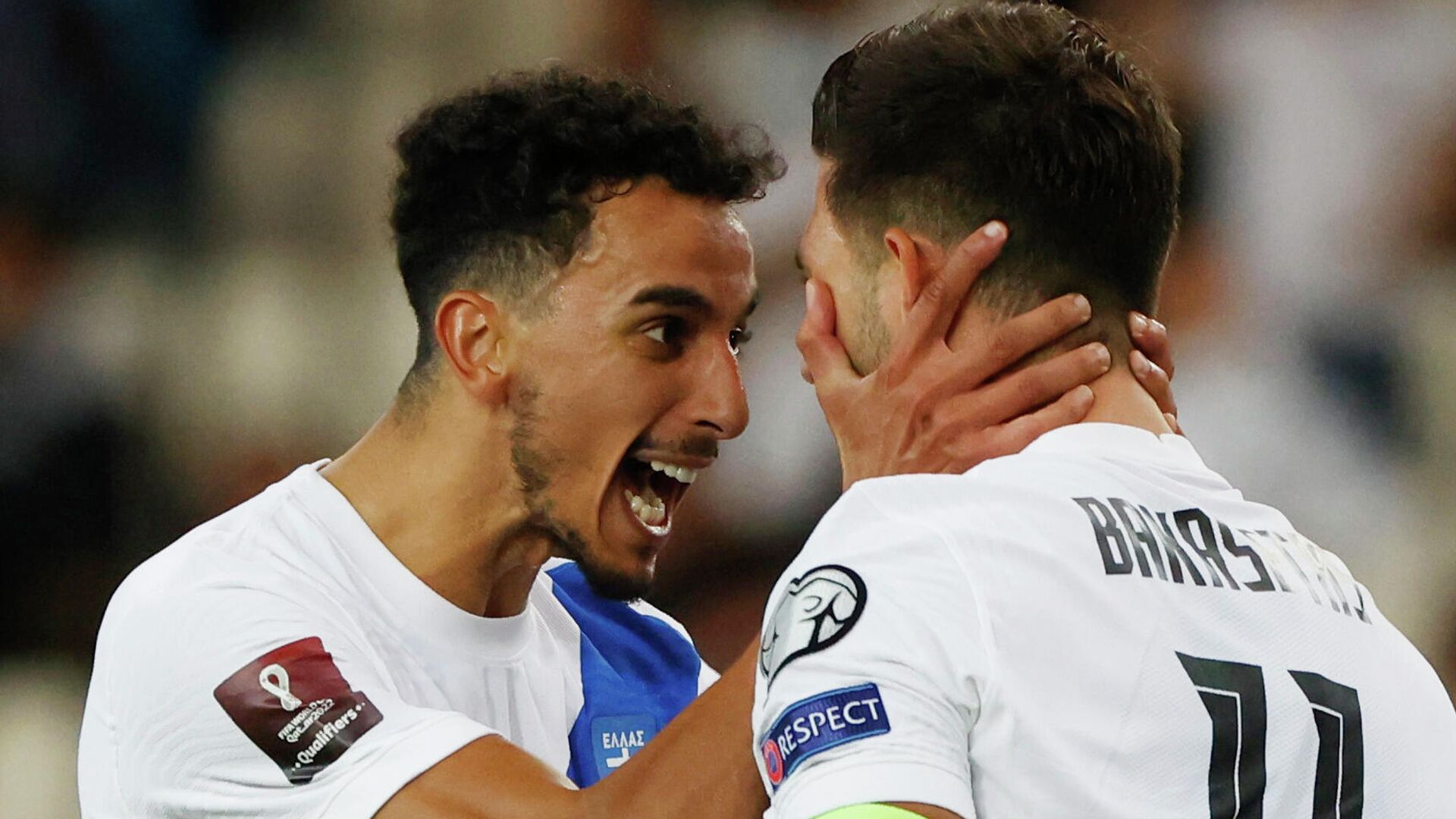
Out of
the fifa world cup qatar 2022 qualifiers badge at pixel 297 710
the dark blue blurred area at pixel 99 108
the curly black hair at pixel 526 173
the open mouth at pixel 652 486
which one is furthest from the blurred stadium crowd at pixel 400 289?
the fifa world cup qatar 2022 qualifiers badge at pixel 297 710

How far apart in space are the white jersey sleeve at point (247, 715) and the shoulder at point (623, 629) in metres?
0.73

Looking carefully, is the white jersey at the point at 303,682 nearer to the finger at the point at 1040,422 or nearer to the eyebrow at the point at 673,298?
the eyebrow at the point at 673,298

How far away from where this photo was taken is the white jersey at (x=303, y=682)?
2.33 meters

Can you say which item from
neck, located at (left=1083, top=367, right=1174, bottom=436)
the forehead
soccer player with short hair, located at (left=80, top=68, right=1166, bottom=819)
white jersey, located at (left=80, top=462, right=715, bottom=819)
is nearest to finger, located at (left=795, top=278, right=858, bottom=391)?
neck, located at (left=1083, top=367, right=1174, bottom=436)

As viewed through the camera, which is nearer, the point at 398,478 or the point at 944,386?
the point at 944,386

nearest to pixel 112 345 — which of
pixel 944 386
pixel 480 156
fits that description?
pixel 480 156

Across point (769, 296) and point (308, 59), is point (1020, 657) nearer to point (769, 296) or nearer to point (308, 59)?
point (769, 296)

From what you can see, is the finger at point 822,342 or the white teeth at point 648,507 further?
the white teeth at point 648,507

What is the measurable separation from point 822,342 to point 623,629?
141 centimetres

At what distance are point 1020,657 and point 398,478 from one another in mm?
1608

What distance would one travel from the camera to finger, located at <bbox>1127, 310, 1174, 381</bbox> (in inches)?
73.9

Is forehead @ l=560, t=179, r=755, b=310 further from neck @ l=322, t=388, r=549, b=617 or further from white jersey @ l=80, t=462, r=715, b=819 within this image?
white jersey @ l=80, t=462, r=715, b=819

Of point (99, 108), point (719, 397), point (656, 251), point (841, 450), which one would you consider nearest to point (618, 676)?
point (719, 397)

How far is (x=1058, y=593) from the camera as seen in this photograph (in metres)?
1.53
